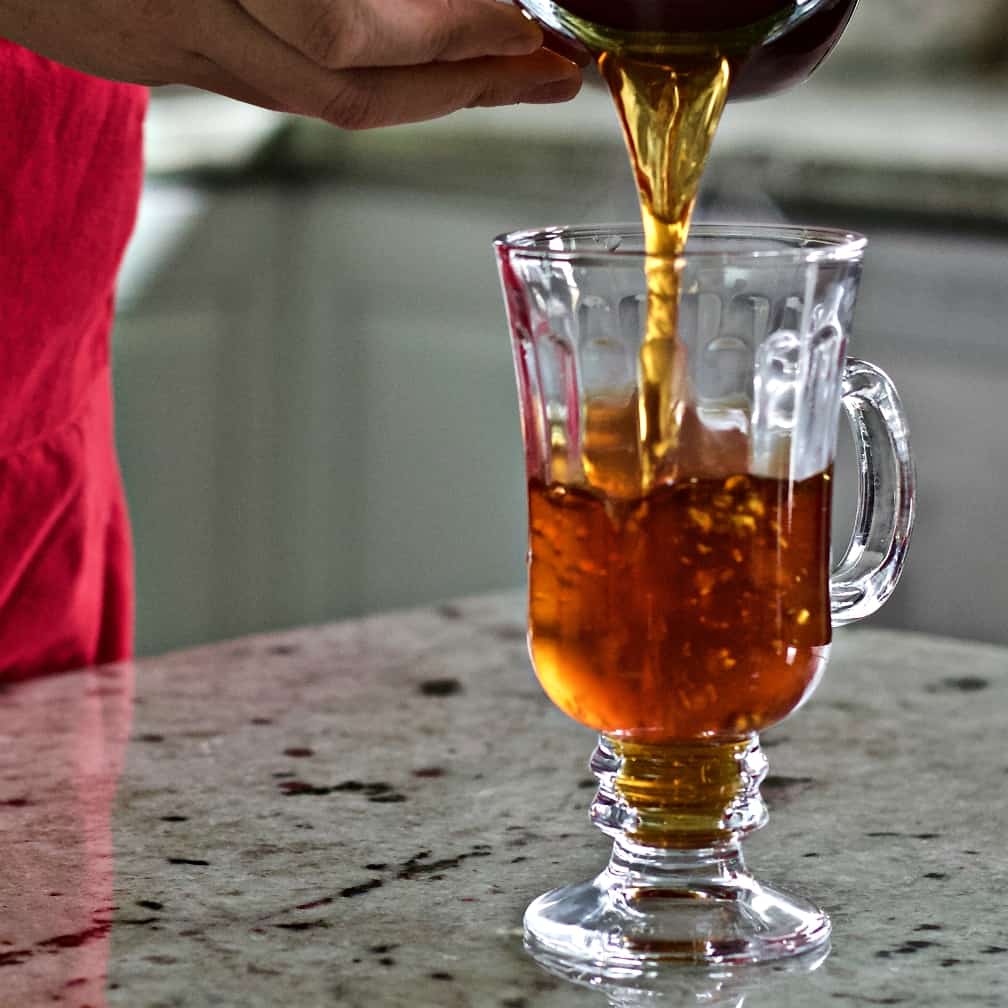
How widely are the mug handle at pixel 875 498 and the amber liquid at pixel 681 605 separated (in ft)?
0.17

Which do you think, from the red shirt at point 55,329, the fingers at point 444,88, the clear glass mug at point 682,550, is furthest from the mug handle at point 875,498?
the red shirt at point 55,329

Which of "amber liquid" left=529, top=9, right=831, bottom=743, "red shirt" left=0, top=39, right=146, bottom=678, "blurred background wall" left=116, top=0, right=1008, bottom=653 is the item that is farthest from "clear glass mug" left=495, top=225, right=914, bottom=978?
"blurred background wall" left=116, top=0, right=1008, bottom=653

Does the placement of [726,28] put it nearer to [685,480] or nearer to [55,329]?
[685,480]

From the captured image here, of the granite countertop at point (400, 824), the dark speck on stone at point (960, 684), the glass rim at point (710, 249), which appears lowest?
the granite countertop at point (400, 824)

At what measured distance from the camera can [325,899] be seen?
709mm

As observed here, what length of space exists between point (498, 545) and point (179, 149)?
2.05ft

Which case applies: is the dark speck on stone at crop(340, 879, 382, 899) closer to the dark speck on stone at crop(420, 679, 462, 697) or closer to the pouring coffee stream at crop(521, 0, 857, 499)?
the pouring coffee stream at crop(521, 0, 857, 499)

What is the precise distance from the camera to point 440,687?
3.34ft

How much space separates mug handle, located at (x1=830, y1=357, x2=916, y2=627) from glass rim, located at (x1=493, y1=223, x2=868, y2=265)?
5 centimetres

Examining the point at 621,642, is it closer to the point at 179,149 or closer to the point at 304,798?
the point at 304,798

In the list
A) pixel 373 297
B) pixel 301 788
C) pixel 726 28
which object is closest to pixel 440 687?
pixel 301 788

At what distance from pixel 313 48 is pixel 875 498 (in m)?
0.26

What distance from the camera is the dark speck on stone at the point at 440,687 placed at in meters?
1.00

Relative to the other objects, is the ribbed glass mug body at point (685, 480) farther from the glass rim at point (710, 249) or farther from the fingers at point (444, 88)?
the fingers at point (444, 88)
